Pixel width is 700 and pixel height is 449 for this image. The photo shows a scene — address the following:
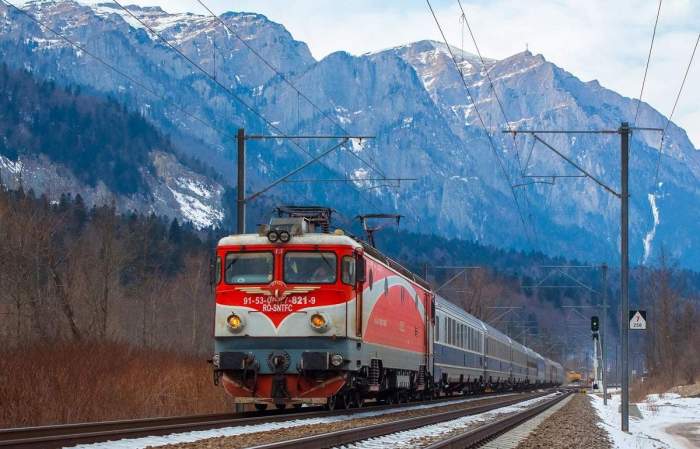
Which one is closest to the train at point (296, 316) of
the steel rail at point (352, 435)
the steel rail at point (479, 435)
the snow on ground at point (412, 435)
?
the steel rail at point (352, 435)

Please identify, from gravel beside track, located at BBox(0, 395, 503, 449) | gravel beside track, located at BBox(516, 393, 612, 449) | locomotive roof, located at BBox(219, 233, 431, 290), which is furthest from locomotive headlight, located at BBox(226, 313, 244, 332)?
gravel beside track, located at BBox(516, 393, 612, 449)

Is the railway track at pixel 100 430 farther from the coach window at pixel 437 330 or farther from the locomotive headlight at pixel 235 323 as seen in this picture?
the coach window at pixel 437 330

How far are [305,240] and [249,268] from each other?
4.50 ft

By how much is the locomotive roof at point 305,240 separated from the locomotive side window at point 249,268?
0.30m

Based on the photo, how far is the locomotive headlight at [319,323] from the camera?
22.5 meters

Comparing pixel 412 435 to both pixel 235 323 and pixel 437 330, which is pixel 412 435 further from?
pixel 437 330

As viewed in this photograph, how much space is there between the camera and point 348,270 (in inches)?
907

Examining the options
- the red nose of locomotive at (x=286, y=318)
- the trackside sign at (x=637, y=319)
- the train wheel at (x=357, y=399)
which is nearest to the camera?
the red nose of locomotive at (x=286, y=318)

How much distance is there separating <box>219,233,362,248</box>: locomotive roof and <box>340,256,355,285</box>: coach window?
1.07ft

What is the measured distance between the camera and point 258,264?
2336 centimetres

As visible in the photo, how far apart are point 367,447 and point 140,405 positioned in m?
9.52

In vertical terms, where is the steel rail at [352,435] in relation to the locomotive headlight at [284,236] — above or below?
below

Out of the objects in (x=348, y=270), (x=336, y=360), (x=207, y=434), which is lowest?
(x=207, y=434)

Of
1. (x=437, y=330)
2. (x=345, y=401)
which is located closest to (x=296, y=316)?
(x=345, y=401)
